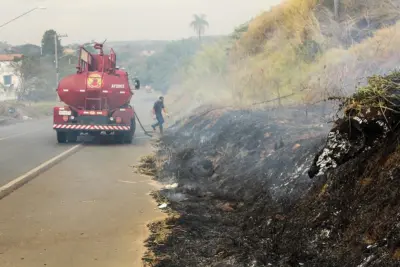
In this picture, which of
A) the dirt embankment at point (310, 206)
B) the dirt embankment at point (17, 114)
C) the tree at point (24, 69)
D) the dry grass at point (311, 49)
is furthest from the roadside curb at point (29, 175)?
the tree at point (24, 69)

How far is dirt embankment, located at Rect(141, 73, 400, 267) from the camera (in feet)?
14.5

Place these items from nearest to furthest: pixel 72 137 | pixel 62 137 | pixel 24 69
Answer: pixel 62 137 < pixel 72 137 < pixel 24 69

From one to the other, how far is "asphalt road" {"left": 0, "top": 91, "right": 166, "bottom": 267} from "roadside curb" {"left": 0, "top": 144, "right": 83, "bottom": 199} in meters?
0.14

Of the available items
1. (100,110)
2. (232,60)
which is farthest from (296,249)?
(232,60)

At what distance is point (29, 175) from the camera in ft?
34.2

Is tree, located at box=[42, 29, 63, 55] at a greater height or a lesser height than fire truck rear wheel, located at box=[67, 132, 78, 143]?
greater

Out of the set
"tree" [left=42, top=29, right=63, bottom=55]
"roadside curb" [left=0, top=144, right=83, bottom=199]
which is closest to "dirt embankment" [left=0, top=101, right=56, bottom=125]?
"roadside curb" [left=0, top=144, right=83, bottom=199]

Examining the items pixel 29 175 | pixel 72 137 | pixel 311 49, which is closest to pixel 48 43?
pixel 72 137

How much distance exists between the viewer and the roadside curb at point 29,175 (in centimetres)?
893

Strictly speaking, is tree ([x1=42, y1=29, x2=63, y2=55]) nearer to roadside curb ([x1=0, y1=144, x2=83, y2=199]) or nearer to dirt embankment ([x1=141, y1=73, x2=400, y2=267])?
roadside curb ([x1=0, y1=144, x2=83, y2=199])

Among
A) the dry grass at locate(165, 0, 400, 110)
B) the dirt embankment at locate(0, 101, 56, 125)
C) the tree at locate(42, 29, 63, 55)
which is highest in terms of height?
the tree at locate(42, 29, 63, 55)

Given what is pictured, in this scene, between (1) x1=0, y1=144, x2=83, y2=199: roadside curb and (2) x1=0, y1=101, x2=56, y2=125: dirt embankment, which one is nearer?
(1) x1=0, y1=144, x2=83, y2=199: roadside curb

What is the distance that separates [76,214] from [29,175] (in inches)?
138

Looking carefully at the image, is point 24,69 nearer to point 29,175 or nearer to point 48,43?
point 48,43
